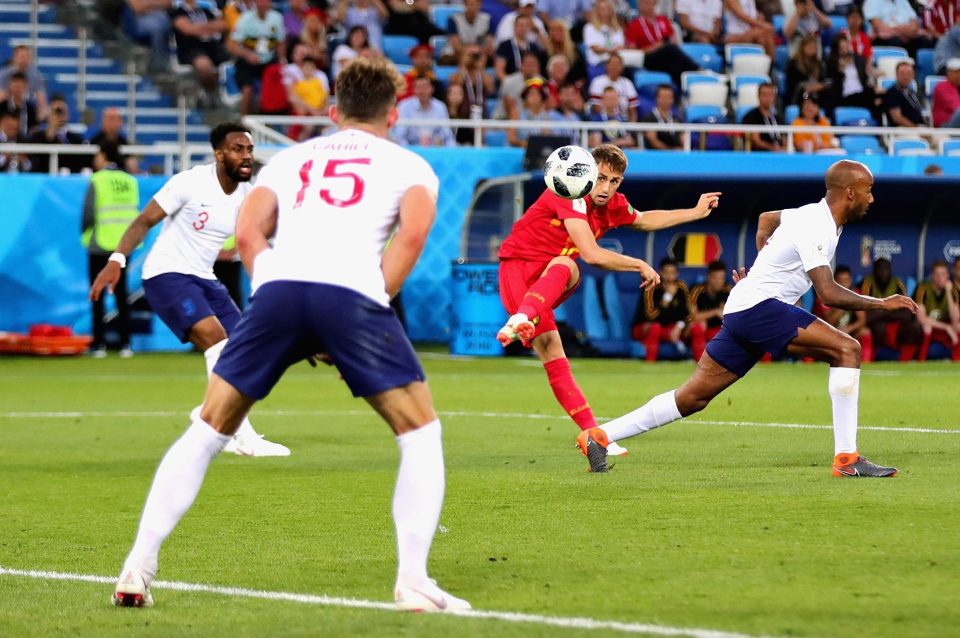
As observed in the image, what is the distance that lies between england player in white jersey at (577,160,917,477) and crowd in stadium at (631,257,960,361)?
1103cm

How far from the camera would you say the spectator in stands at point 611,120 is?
22.8 meters

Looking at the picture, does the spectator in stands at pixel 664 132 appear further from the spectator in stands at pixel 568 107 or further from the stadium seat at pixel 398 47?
the stadium seat at pixel 398 47

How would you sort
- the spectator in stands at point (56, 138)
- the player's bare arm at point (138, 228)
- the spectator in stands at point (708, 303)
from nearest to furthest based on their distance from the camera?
the player's bare arm at point (138, 228), the spectator in stands at point (708, 303), the spectator in stands at point (56, 138)

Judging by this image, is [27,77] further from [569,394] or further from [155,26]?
[569,394]

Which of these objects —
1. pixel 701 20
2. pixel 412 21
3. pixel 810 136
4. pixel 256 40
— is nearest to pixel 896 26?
pixel 701 20

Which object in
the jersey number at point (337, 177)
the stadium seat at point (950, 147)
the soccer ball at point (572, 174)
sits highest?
the jersey number at point (337, 177)

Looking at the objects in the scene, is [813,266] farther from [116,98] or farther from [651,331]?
[116,98]

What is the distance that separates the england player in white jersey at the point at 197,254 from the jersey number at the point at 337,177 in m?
5.69

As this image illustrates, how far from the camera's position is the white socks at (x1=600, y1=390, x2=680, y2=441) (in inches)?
392

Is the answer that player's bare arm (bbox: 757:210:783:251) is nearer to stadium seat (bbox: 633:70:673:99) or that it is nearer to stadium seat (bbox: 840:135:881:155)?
stadium seat (bbox: 840:135:881:155)

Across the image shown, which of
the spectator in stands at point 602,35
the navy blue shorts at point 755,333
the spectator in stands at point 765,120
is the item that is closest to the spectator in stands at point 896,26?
the spectator in stands at point 765,120

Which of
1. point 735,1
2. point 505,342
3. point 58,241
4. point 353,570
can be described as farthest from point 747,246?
point 353,570

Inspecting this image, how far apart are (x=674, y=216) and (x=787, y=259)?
1.51 metres

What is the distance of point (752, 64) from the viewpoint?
1012 inches
